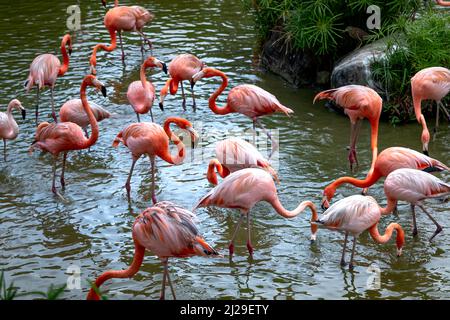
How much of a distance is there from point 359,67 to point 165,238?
4.33 meters

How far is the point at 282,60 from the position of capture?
10.0 m

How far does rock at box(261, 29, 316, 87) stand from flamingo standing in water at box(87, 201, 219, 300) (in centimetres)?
485

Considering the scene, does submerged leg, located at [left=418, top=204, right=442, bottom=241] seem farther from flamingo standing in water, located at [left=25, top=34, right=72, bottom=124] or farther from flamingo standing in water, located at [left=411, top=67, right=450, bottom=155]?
flamingo standing in water, located at [left=25, top=34, right=72, bottom=124]

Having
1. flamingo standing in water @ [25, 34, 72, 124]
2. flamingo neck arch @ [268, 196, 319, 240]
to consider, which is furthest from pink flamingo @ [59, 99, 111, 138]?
flamingo neck arch @ [268, 196, 319, 240]

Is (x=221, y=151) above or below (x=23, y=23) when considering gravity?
below

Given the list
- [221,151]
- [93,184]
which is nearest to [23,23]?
[93,184]

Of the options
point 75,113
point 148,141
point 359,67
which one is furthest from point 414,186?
point 75,113

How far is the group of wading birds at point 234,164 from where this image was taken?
530 centimetres

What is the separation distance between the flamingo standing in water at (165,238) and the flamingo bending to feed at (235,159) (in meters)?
1.41

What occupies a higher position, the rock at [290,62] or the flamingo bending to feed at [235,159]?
the rock at [290,62]

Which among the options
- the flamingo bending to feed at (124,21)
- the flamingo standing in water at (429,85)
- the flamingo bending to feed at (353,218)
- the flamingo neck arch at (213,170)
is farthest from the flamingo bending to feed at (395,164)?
the flamingo bending to feed at (124,21)

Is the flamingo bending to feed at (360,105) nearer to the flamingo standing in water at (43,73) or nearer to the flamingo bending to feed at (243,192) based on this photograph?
the flamingo bending to feed at (243,192)

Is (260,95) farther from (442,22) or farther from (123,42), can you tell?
(123,42)

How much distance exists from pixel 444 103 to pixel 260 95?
236 cm
